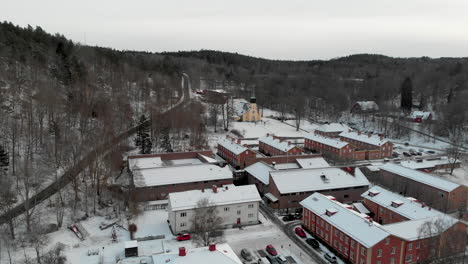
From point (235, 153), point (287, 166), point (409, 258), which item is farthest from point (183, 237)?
point (235, 153)

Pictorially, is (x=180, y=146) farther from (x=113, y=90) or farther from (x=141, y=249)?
(x=141, y=249)

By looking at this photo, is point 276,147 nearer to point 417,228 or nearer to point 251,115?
point 251,115

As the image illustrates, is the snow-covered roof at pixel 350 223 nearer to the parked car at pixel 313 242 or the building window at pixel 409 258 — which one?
the parked car at pixel 313 242

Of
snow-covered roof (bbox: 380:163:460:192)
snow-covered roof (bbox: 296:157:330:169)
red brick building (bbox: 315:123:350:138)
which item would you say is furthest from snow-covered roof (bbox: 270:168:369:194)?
red brick building (bbox: 315:123:350:138)

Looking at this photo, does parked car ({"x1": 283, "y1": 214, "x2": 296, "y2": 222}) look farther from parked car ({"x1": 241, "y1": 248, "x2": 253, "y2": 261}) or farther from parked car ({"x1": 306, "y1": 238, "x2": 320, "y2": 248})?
parked car ({"x1": 241, "y1": 248, "x2": 253, "y2": 261})

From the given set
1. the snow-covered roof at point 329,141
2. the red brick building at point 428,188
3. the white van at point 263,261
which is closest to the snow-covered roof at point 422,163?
the red brick building at point 428,188

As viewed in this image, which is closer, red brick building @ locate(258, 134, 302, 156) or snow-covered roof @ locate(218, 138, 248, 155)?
snow-covered roof @ locate(218, 138, 248, 155)
